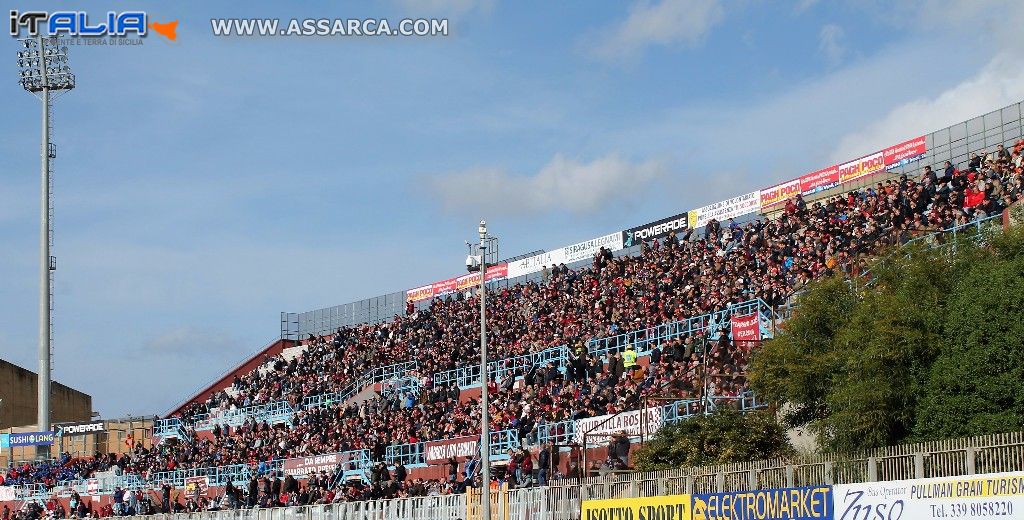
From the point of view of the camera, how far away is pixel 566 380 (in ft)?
138

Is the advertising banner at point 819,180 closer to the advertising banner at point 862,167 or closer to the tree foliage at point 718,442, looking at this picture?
the advertising banner at point 862,167

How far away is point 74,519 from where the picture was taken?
2067 inches

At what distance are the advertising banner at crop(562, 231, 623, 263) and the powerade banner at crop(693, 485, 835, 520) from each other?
→ 30.3 m

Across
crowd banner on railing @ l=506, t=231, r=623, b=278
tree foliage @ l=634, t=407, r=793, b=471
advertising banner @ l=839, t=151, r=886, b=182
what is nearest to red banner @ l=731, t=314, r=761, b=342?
tree foliage @ l=634, t=407, r=793, b=471

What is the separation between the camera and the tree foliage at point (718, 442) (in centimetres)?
2997

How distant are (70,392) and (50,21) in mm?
32060

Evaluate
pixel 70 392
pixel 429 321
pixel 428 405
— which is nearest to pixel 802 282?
pixel 428 405

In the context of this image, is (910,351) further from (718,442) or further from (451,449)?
(451,449)

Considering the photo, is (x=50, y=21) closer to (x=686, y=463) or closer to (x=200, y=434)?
(x=200, y=434)

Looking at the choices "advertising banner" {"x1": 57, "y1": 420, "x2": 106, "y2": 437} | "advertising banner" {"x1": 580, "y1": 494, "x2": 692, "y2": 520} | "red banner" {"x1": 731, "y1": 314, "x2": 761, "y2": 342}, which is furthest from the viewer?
"advertising banner" {"x1": 57, "y1": 420, "x2": 106, "y2": 437}

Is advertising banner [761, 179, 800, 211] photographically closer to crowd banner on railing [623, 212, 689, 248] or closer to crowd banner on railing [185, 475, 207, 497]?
crowd banner on railing [623, 212, 689, 248]

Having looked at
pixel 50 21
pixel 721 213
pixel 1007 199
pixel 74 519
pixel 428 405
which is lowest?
pixel 74 519

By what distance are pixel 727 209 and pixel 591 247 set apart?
866 cm

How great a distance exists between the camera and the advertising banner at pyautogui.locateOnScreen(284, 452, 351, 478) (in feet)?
154
